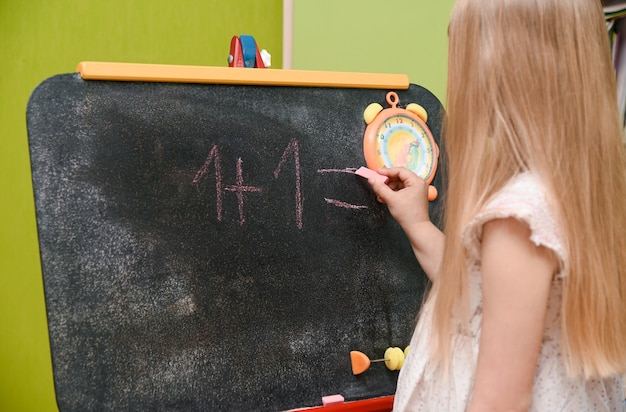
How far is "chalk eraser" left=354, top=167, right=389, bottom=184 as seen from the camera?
114cm

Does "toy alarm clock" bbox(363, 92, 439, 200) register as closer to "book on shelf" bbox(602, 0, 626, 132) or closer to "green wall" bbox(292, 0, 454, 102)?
"green wall" bbox(292, 0, 454, 102)

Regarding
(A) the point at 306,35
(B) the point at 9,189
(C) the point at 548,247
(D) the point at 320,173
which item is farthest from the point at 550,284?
(B) the point at 9,189

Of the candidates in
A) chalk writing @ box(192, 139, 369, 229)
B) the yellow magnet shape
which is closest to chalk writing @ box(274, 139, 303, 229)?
chalk writing @ box(192, 139, 369, 229)

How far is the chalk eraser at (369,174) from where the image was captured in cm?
114

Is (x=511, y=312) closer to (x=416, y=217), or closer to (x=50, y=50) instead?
(x=416, y=217)

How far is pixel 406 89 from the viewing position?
1221 mm

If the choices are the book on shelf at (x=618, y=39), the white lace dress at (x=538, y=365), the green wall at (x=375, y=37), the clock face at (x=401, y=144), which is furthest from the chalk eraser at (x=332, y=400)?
the book on shelf at (x=618, y=39)

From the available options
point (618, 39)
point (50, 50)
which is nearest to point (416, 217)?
point (618, 39)

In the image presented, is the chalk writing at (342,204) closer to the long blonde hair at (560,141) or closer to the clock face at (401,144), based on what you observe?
the clock face at (401,144)

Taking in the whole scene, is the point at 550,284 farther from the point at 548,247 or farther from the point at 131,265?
the point at 131,265

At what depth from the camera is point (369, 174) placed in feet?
3.74

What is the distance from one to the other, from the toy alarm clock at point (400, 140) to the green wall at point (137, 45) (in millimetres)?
385

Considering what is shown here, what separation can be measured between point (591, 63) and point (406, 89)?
16.4 inches

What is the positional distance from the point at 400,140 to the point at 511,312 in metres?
0.48
